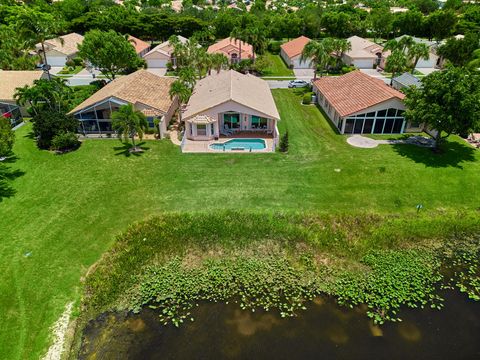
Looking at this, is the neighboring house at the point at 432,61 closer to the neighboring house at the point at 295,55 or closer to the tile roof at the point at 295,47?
the tile roof at the point at 295,47

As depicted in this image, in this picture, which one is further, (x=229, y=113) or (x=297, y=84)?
(x=297, y=84)

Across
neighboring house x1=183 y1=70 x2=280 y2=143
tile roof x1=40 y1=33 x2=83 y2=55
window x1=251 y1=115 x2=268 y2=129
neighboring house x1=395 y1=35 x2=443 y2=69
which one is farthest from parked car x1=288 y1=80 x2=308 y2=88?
tile roof x1=40 y1=33 x2=83 y2=55

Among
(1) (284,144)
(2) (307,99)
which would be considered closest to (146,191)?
(1) (284,144)

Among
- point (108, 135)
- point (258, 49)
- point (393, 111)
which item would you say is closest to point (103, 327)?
point (108, 135)

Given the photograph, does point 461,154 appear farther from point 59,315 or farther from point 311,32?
point 311,32

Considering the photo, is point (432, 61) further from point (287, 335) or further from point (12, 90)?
point (12, 90)

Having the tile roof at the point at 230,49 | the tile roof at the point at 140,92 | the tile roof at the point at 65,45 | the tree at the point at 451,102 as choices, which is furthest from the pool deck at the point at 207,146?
the tile roof at the point at 65,45

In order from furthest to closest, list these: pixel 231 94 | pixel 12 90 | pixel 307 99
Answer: pixel 307 99 < pixel 12 90 < pixel 231 94
